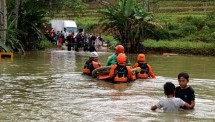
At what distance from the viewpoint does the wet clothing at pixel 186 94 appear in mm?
10727

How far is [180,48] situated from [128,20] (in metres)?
4.09

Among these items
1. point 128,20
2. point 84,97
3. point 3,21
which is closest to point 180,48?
point 128,20

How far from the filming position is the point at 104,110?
11.2 metres

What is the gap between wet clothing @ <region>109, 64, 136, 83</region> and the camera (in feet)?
52.7

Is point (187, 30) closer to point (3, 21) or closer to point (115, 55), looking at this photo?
point (3, 21)

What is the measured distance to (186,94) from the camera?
1075cm

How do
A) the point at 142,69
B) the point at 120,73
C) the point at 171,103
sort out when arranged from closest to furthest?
the point at 171,103
the point at 120,73
the point at 142,69

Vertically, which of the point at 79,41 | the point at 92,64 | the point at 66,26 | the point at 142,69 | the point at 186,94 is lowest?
the point at 186,94

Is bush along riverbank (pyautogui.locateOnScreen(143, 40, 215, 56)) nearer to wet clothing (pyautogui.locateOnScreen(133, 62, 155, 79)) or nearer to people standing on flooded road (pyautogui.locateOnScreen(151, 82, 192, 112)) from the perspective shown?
wet clothing (pyautogui.locateOnScreen(133, 62, 155, 79))

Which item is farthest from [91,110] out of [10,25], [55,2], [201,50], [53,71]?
[55,2]

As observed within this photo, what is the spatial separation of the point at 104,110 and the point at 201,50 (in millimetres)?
22311

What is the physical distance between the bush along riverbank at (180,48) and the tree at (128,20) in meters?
1.21

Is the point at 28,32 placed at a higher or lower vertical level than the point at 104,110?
higher

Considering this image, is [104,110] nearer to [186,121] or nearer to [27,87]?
[186,121]
